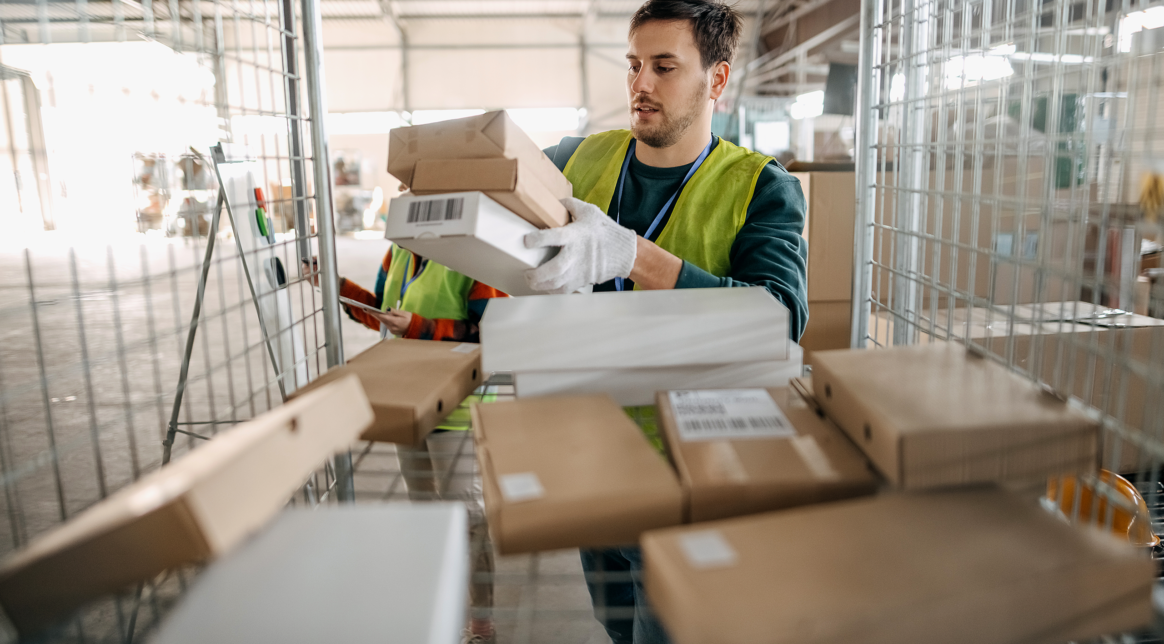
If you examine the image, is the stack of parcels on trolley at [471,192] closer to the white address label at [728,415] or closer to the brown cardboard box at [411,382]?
the brown cardboard box at [411,382]

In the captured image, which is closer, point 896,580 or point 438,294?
point 896,580

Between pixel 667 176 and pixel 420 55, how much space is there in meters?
12.2

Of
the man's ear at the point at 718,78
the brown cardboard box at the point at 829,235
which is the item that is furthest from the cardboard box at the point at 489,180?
the brown cardboard box at the point at 829,235

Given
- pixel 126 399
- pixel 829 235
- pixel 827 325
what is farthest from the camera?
pixel 827 325

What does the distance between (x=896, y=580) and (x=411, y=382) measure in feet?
2.77

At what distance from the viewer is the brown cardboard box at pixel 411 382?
115 centimetres

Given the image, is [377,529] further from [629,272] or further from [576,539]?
[629,272]

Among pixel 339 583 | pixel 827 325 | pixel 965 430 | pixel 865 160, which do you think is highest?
pixel 865 160

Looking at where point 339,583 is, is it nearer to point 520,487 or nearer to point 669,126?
point 520,487

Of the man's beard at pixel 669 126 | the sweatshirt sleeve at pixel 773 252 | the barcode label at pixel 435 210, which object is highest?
the man's beard at pixel 669 126

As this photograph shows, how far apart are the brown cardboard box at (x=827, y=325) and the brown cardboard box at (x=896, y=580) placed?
3133 millimetres

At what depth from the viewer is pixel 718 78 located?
2.09 m

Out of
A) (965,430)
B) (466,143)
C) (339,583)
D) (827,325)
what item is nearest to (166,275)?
(466,143)

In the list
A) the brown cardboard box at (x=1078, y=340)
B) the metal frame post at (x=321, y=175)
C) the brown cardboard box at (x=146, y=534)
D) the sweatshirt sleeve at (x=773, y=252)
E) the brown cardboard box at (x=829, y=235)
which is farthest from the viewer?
the brown cardboard box at (x=829, y=235)
